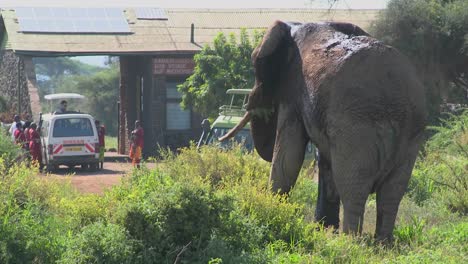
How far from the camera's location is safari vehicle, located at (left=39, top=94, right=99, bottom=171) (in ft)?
93.4

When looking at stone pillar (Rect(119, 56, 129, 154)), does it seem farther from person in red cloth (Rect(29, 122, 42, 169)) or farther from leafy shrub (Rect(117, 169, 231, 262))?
leafy shrub (Rect(117, 169, 231, 262))

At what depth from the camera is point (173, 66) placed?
121 feet

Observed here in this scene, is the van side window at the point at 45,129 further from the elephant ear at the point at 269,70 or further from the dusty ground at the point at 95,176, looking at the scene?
the elephant ear at the point at 269,70

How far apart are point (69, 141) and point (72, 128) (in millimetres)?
484

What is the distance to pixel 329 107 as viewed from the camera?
10.8m

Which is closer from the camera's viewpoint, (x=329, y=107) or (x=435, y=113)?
(x=329, y=107)

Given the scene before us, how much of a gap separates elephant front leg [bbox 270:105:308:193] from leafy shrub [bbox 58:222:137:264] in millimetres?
3075

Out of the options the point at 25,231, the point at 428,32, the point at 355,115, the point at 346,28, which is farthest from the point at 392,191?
the point at 428,32

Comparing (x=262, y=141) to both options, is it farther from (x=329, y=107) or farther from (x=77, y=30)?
(x=77, y=30)

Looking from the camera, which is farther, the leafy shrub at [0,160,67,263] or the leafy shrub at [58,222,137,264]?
the leafy shrub at [0,160,67,263]

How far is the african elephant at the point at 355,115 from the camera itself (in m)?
10.6

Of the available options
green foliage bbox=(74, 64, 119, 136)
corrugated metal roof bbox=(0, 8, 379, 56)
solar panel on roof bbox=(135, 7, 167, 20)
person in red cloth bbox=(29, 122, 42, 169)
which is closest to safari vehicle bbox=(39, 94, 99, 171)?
person in red cloth bbox=(29, 122, 42, 169)

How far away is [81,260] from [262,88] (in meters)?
4.02

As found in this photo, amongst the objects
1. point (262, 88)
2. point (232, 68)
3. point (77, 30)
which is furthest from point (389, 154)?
point (77, 30)
